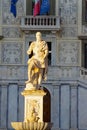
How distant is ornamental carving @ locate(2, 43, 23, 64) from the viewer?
4288 cm

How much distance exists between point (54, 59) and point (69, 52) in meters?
1.12

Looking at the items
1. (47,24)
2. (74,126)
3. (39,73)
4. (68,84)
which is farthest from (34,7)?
(39,73)

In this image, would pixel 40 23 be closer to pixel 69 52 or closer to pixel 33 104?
pixel 69 52

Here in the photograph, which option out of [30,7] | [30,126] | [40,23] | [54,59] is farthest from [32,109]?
[30,7]

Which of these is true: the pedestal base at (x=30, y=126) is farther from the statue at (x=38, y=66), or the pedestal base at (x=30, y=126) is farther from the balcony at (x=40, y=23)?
the balcony at (x=40, y=23)

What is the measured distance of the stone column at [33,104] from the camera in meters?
21.6

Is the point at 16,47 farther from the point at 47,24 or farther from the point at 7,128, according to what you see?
the point at 7,128

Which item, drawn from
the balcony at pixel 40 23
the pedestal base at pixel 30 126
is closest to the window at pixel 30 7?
the balcony at pixel 40 23

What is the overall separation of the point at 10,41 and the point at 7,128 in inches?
237

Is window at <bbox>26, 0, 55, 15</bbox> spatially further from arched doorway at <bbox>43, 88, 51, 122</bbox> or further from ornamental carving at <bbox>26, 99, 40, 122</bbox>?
ornamental carving at <bbox>26, 99, 40, 122</bbox>

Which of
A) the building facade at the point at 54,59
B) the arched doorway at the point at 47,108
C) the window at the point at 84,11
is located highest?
the window at the point at 84,11

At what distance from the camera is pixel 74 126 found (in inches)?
1606

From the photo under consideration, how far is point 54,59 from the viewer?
4269 centimetres

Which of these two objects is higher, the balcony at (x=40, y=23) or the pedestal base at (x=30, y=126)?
the balcony at (x=40, y=23)
